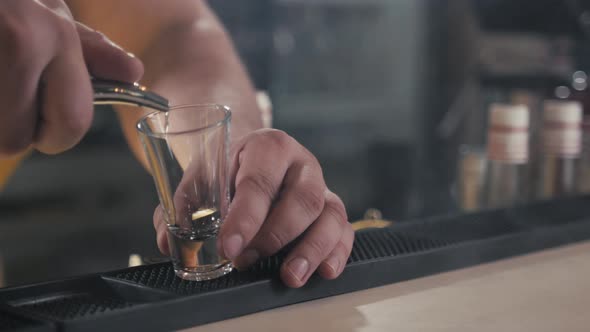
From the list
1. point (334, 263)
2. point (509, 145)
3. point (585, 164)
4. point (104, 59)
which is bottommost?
point (585, 164)

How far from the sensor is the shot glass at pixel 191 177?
651 mm

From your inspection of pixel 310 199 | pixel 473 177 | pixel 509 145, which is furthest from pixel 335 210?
pixel 473 177

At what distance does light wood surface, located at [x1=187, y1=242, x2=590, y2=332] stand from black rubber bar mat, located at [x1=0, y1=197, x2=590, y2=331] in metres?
0.01

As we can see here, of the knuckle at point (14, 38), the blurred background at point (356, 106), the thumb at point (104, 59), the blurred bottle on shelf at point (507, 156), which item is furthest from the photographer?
the blurred background at point (356, 106)

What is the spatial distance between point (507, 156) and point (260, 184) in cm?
85

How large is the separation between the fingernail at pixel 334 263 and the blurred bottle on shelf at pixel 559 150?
3.04ft

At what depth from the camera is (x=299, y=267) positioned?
0.71 meters

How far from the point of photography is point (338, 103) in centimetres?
297

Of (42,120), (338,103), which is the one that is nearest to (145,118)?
(42,120)

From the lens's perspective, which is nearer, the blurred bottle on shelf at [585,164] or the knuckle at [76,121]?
the knuckle at [76,121]

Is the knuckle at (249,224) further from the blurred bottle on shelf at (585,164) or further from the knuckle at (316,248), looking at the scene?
the blurred bottle on shelf at (585,164)

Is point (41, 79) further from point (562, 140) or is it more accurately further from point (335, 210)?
point (562, 140)

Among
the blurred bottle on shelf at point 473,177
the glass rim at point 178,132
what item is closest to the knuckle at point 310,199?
the glass rim at point 178,132

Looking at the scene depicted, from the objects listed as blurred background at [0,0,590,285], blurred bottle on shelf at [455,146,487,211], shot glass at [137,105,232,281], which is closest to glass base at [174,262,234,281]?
shot glass at [137,105,232,281]
